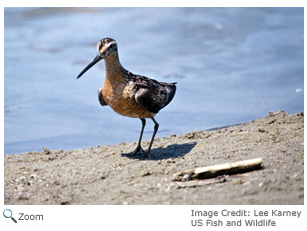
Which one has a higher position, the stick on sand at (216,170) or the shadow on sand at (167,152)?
the stick on sand at (216,170)

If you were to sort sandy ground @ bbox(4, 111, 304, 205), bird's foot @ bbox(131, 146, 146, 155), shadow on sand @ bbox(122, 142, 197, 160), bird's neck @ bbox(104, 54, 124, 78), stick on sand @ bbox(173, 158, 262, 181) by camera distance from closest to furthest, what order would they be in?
sandy ground @ bbox(4, 111, 304, 205) < stick on sand @ bbox(173, 158, 262, 181) < shadow on sand @ bbox(122, 142, 197, 160) < bird's neck @ bbox(104, 54, 124, 78) < bird's foot @ bbox(131, 146, 146, 155)

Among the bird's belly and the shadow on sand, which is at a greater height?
the bird's belly

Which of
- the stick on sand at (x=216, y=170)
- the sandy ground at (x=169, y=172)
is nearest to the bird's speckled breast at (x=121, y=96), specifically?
the sandy ground at (x=169, y=172)

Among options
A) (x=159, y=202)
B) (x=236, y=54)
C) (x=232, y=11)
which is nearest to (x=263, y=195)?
(x=159, y=202)

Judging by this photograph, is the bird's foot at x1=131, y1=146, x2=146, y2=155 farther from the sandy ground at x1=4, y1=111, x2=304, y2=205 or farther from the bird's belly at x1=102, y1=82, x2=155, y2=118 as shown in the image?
the bird's belly at x1=102, y1=82, x2=155, y2=118

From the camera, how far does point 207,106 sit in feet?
38.1

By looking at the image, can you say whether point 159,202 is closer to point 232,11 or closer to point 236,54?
point 236,54

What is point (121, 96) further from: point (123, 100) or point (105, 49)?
point (105, 49)

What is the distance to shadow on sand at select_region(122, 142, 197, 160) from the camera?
7.90 metres

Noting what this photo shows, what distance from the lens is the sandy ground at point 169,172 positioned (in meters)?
5.98

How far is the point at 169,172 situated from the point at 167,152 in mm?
1303

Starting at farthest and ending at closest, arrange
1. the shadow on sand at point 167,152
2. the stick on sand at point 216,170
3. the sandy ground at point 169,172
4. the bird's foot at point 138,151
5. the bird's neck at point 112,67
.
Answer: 1. the bird's foot at point 138,151
2. the bird's neck at point 112,67
3. the shadow on sand at point 167,152
4. the stick on sand at point 216,170
5. the sandy ground at point 169,172

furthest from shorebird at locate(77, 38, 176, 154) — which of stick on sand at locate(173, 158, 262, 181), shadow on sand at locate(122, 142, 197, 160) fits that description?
stick on sand at locate(173, 158, 262, 181)

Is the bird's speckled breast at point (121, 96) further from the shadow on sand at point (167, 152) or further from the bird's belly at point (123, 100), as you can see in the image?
the shadow on sand at point (167, 152)
